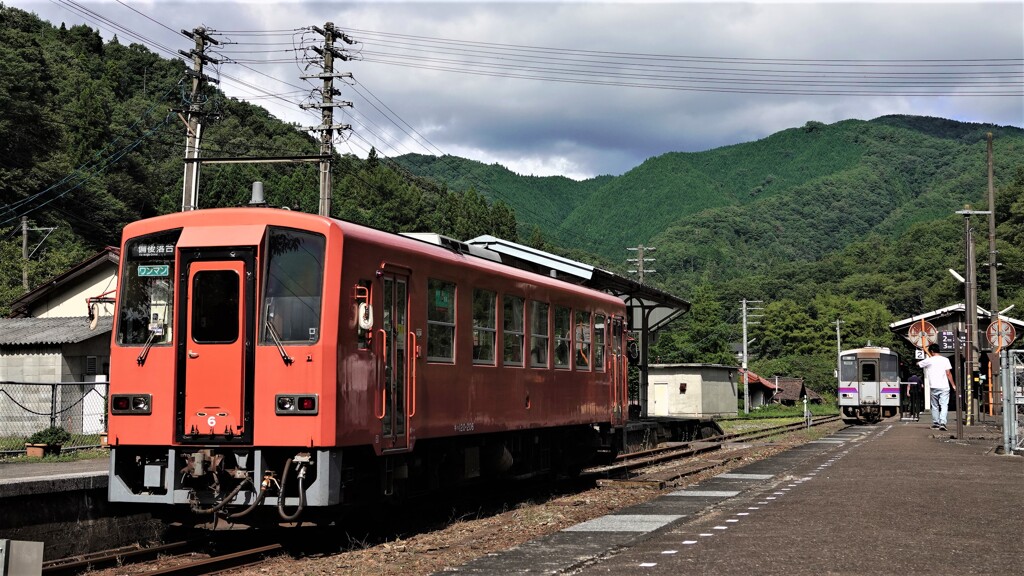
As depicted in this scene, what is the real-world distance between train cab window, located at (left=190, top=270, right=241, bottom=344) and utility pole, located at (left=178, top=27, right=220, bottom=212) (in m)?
12.2

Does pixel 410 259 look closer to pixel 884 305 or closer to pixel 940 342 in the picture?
pixel 940 342

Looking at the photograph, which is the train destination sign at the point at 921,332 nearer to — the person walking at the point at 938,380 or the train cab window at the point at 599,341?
the person walking at the point at 938,380

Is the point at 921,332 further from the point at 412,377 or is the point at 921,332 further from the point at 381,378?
the point at 381,378

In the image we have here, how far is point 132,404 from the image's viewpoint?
9.52m

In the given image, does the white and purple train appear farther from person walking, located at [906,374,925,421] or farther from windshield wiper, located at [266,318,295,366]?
windshield wiper, located at [266,318,295,366]

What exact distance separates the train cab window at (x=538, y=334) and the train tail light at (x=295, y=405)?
5067 mm

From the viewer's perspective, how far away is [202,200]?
52.8m

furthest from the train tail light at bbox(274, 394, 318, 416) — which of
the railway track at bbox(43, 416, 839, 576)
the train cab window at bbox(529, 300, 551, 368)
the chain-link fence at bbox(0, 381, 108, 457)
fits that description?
the chain-link fence at bbox(0, 381, 108, 457)

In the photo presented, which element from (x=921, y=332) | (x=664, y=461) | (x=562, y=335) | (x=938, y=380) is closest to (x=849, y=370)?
(x=921, y=332)

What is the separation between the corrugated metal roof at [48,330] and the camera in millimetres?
26094

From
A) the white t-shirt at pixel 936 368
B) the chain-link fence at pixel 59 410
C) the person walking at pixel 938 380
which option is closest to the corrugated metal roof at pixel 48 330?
the chain-link fence at pixel 59 410

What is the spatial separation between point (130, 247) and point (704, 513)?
6352mm

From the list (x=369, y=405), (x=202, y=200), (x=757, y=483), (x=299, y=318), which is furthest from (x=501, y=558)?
(x=202, y=200)

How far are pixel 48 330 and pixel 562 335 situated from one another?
56.2ft
